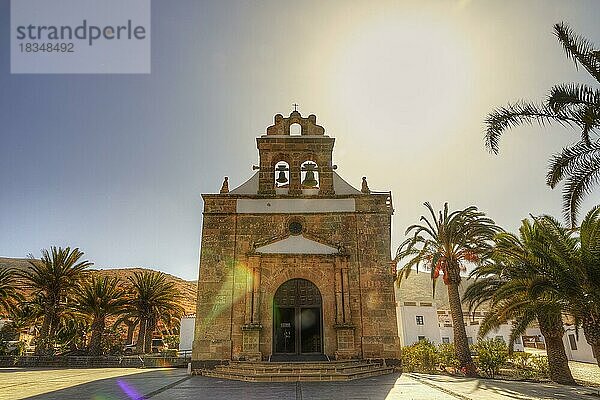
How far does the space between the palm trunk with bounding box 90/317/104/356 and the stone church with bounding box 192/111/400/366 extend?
1346 cm

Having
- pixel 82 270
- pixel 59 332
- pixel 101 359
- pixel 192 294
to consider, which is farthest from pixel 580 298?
pixel 192 294

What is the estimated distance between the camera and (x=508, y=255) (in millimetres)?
15273

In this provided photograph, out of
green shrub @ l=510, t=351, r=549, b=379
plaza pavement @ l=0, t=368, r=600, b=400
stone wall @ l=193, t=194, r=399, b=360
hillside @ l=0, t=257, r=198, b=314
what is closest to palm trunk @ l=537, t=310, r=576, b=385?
green shrub @ l=510, t=351, r=549, b=379

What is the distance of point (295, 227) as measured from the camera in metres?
16.4

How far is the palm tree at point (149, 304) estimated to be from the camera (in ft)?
→ 88.6

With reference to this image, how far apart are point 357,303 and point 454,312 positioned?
6.18 meters

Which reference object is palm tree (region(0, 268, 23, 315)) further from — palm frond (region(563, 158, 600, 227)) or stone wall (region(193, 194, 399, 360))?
palm frond (region(563, 158, 600, 227))

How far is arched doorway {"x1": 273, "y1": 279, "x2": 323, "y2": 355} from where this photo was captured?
1500 cm

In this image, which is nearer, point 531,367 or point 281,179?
point 281,179

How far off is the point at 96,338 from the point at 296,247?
16.1m

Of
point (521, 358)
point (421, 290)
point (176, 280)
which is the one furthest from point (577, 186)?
point (421, 290)

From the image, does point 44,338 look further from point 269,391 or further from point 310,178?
point 269,391

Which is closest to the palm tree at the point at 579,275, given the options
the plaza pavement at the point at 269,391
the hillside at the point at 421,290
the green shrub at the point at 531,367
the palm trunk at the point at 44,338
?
the plaza pavement at the point at 269,391


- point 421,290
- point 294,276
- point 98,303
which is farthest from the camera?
point 421,290
